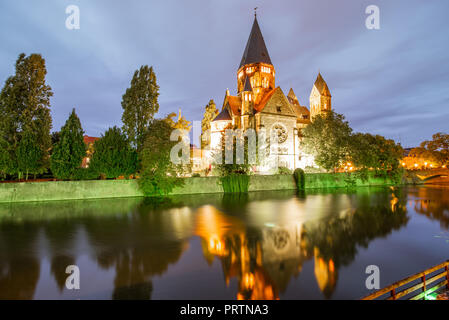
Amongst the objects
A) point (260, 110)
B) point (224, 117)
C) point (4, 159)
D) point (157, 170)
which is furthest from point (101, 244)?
point (224, 117)

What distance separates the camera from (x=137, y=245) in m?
8.74

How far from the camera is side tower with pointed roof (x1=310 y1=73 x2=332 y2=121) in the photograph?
54.2 metres

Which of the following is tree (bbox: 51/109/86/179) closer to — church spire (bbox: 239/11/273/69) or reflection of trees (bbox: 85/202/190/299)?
reflection of trees (bbox: 85/202/190/299)

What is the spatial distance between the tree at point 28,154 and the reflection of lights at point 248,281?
77.5 feet

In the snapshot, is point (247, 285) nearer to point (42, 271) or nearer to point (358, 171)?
point (42, 271)

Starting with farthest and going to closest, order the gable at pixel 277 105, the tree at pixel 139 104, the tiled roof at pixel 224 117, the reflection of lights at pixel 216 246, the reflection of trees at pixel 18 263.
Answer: the tiled roof at pixel 224 117 → the gable at pixel 277 105 → the tree at pixel 139 104 → the reflection of lights at pixel 216 246 → the reflection of trees at pixel 18 263

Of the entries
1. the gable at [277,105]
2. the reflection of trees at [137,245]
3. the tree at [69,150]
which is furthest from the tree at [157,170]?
the gable at [277,105]

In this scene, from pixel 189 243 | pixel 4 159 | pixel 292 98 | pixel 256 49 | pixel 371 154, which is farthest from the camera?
pixel 292 98

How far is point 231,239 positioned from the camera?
9398 mm

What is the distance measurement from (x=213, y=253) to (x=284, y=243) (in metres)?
2.70

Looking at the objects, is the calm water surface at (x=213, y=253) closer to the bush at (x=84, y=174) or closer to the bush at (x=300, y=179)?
the bush at (x=84, y=174)

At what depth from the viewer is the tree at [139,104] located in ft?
98.2

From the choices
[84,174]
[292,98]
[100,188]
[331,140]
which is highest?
[292,98]

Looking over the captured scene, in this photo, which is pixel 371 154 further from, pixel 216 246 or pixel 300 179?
pixel 216 246
